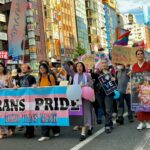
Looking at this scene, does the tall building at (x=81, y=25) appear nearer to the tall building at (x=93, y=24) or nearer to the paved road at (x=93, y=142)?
the tall building at (x=93, y=24)

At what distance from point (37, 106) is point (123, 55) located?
441 cm

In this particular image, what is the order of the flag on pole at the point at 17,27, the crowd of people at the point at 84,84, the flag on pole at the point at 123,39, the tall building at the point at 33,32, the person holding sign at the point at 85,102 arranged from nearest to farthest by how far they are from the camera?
the person holding sign at the point at 85,102 < the crowd of people at the point at 84,84 < the flag on pole at the point at 17,27 < the flag on pole at the point at 123,39 < the tall building at the point at 33,32

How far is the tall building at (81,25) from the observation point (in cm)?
10200

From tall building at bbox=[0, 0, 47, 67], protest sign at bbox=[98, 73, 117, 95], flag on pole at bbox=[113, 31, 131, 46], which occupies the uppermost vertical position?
tall building at bbox=[0, 0, 47, 67]

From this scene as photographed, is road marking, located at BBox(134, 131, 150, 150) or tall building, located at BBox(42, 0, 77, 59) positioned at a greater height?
tall building, located at BBox(42, 0, 77, 59)

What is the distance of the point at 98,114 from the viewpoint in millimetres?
11422

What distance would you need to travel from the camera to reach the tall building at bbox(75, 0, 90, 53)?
102000 millimetres

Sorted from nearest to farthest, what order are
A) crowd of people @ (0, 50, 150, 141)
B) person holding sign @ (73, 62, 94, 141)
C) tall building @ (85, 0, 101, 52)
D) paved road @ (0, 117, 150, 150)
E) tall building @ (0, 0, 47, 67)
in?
paved road @ (0, 117, 150, 150) < person holding sign @ (73, 62, 94, 141) < crowd of people @ (0, 50, 150, 141) < tall building @ (0, 0, 47, 67) < tall building @ (85, 0, 101, 52)

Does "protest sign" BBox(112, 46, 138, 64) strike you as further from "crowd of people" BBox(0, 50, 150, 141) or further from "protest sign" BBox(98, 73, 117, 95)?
"protest sign" BBox(98, 73, 117, 95)

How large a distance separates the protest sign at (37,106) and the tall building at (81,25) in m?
89.7

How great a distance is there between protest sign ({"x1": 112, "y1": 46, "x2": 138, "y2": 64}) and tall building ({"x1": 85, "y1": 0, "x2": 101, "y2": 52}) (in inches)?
3879

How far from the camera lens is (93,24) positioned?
117250mm

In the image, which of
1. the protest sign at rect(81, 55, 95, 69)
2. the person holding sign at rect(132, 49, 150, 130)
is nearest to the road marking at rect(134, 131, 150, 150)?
the person holding sign at rect(132, 49, 150, 130)

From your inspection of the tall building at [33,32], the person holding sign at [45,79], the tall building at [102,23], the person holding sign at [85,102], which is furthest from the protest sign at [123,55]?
the tall building at [102,23]
